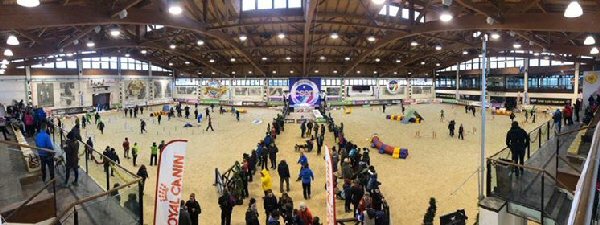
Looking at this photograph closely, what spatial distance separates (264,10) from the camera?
63.3 feet

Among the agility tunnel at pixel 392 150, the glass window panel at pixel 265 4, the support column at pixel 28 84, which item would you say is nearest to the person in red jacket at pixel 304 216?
the agility tunnel at pixel 392 150

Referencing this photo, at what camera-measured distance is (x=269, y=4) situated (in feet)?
64.0

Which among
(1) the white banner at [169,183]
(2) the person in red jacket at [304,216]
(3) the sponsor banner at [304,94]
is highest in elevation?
(3) the sponsor banner at [304,94]

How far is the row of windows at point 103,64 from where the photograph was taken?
115 ft

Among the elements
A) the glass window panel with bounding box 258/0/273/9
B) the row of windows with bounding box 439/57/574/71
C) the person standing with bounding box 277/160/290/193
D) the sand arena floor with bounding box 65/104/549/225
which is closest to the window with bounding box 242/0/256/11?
the glass window panel with bounding box 258/0/273/9

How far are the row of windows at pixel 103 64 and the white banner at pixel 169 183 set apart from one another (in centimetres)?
3403

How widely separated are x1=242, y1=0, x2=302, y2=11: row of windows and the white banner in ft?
48.6

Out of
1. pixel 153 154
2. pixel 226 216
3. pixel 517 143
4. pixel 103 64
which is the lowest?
pixel 226 216

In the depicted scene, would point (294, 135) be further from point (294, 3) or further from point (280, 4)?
point (294, 3)

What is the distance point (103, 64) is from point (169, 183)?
132 ft

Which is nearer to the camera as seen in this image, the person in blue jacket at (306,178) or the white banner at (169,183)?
the white banner at (169,183)

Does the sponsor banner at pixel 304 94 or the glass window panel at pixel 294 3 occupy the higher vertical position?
the glass window panel at pixel 294 3

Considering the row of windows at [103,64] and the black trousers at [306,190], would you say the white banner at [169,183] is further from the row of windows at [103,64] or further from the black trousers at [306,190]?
the row of windows at [103,64]

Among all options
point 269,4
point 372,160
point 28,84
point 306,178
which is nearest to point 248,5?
point 269,4
